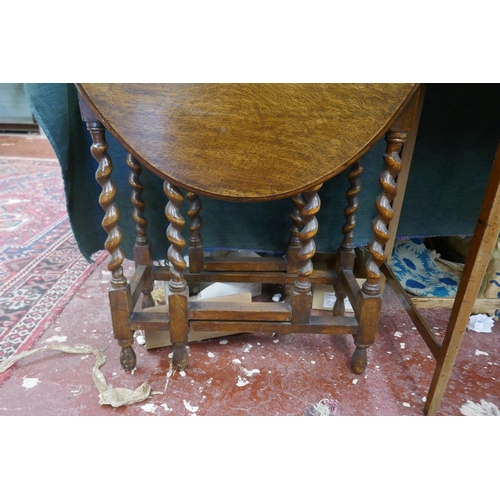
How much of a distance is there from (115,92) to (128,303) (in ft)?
1.75

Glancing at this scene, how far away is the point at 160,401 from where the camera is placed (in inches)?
38.8

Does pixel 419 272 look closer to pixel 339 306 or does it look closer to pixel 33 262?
pixel 339 306

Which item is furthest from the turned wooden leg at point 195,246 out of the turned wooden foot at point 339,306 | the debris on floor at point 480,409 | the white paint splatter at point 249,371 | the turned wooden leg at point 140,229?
the debris on floor at point 480,409

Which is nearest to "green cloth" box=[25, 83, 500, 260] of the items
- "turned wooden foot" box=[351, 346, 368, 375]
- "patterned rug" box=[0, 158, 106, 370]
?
"patterned rug" box=[0, 158, 106, 370]

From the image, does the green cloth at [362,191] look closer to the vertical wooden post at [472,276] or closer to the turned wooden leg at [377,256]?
the turned wooden leg at [377,256]

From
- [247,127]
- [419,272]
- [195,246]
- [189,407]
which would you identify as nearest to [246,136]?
[247,127]

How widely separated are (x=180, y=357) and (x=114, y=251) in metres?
0.34

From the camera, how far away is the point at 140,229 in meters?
1.25

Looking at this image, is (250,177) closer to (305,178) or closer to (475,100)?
(305,178)

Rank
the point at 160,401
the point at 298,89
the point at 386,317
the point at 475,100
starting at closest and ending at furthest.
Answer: the point at 298,89 < the point at 160,401 < the point at 475,100 < the point at 386,317

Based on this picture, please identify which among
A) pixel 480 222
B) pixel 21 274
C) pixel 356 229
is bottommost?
pixel 21 274

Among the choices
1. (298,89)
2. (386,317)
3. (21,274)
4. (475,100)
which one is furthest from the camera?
(21,274)

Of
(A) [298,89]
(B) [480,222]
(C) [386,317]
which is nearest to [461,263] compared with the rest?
(C) [386,317]

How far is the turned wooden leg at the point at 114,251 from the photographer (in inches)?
34.9
